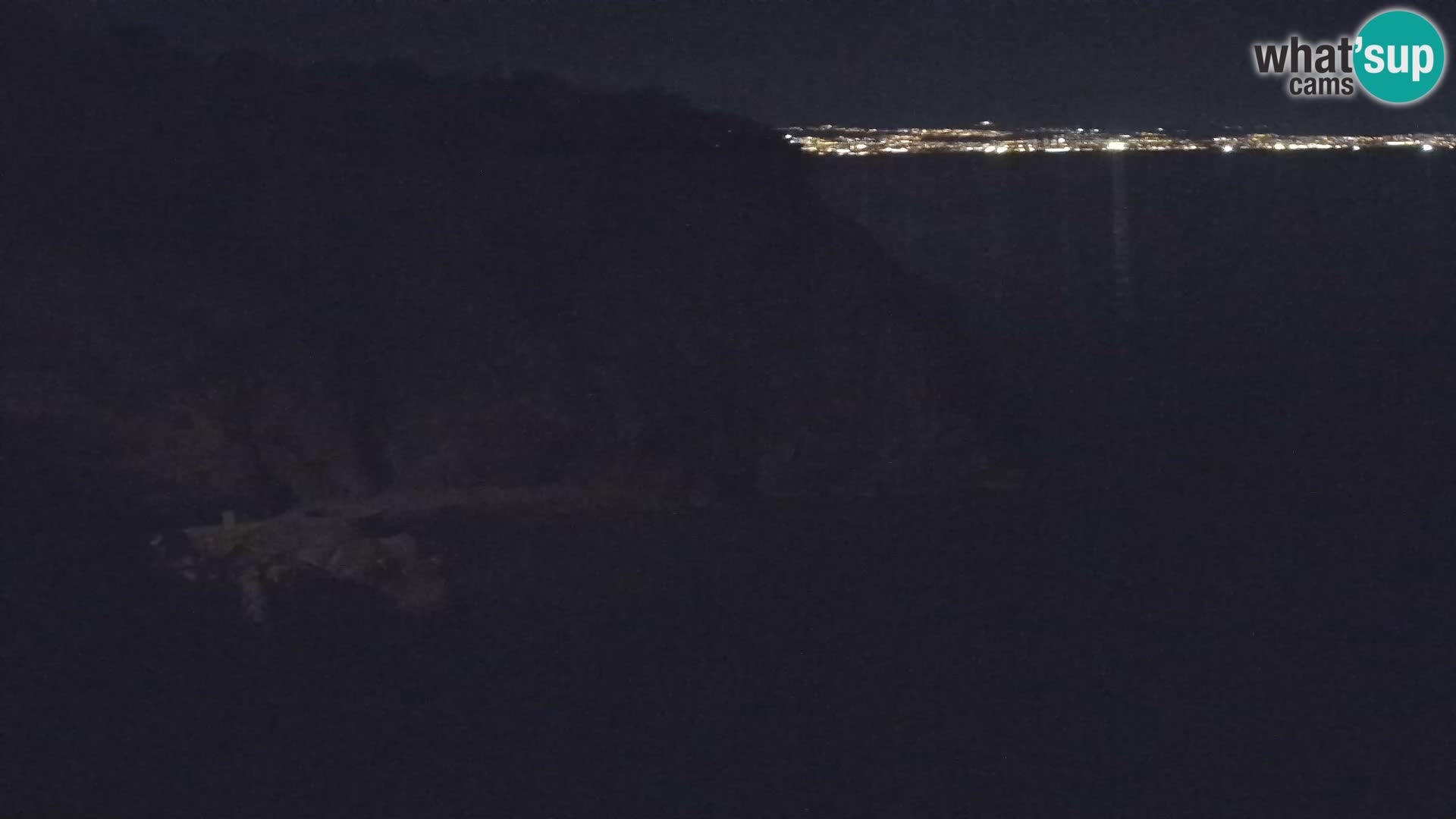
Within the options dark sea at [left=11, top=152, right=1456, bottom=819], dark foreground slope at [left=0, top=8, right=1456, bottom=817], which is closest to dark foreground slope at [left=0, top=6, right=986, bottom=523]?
dark foreground slope at [left=0, top=8, right=1456, bottom=817]

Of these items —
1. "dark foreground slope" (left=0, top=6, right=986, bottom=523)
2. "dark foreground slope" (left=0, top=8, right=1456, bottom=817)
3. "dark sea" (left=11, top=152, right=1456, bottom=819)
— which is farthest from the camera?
"dark foreground slope" (left=0, top=6, right=986, bottom=523)

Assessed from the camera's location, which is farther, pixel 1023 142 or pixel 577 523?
pixel 1023 142

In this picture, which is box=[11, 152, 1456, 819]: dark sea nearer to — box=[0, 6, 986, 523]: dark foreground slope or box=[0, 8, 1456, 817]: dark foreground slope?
box=[0, 8, 1456, 817]: dark foreground slope

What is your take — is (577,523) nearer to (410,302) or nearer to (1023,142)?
(410,302)

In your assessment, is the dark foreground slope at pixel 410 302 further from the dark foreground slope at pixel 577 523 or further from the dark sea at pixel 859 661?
the dark sea at pixel 859 661

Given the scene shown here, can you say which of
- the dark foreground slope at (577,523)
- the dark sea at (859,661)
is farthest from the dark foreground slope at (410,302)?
the dark sea at (859,661)

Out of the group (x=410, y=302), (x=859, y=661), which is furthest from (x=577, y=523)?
(x=859, y=661)

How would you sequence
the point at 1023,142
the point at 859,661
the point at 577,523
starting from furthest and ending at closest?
1. the point at 1023,142
2. the point at 577,523
3. the point at 859,661

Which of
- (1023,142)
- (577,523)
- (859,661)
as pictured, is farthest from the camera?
(1023,142)
